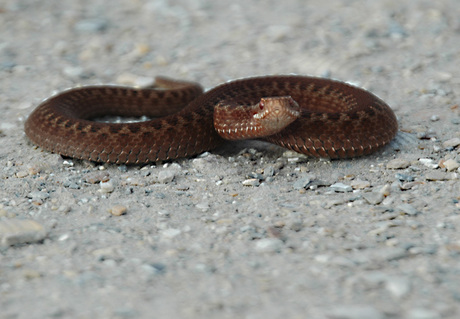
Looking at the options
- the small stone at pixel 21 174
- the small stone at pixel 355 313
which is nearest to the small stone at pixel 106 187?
the small stone at pixel 21 174

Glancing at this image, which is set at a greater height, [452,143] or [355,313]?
[355,313]

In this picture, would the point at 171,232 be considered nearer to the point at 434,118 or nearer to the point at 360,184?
the point at 360,184

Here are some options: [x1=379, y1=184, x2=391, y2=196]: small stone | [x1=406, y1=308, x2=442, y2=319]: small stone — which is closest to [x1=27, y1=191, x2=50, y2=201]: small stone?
[x1=379, y1=184, x2=391, y2=196]: small stone

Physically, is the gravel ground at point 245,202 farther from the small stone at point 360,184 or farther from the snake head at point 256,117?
the snake head at point 256,117

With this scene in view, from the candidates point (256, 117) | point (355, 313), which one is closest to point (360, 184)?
point (256, 117)

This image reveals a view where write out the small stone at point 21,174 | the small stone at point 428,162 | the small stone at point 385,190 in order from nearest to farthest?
the small stone at point 385,190
the small stone at point 428,162
the small stone at point 21,174

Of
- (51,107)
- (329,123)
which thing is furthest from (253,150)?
(51,107)

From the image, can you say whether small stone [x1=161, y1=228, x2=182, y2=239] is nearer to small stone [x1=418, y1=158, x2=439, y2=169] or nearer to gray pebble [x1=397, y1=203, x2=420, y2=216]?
gray pebble [x1=397, y1=203, x2=420, y2=216]
